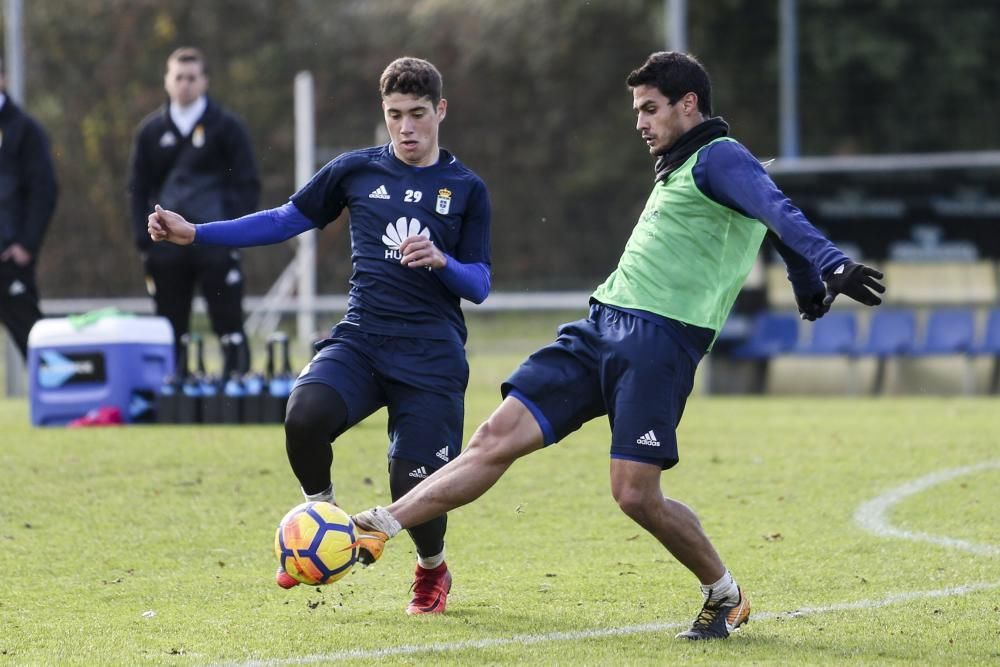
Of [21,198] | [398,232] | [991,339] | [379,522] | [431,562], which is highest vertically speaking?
[398,232]

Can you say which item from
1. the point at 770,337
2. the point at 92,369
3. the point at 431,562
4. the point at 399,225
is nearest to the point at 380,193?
the point at 399,225

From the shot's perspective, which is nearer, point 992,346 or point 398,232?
point 398,232

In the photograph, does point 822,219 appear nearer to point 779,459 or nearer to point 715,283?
point 779,459

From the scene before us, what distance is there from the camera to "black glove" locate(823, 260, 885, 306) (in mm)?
5312

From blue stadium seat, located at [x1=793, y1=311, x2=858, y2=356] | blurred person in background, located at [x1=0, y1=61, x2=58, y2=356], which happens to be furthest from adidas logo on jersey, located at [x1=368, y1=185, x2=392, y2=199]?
blue stadium seat, located at [x1=793, y1=311, x2=858, y2=356]

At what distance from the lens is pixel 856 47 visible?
26.5 meters

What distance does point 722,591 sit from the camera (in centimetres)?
595

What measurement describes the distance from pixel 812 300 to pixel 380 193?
1.79m

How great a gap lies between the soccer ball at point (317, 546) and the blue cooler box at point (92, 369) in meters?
7.06

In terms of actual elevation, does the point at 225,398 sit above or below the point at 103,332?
below

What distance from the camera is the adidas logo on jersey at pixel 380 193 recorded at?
6.66m

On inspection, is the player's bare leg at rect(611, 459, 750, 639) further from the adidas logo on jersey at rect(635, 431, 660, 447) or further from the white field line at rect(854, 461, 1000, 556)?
the white field line at rect(854, 461, 1000, 556)

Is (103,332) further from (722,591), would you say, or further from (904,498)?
(722,591)

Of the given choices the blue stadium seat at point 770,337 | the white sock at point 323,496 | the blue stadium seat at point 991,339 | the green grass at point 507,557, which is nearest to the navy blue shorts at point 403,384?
the white sock at point 323,496
